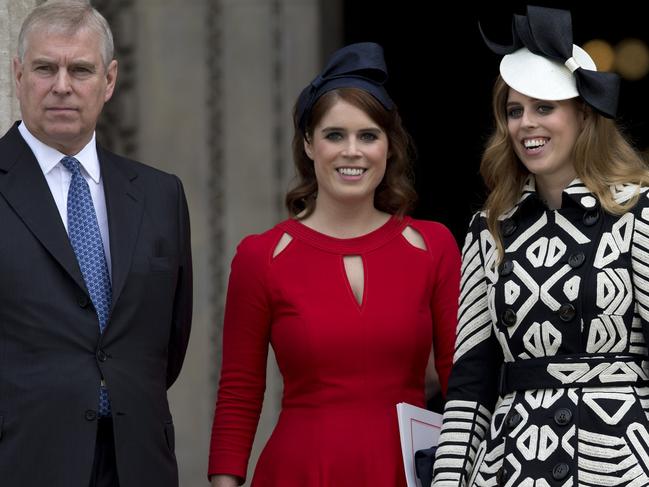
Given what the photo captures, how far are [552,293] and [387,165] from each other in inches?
42.0

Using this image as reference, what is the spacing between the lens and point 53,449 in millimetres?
4387

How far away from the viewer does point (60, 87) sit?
14.9 ft

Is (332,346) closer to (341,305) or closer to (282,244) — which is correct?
(341,305)

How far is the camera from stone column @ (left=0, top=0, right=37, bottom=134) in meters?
5.23

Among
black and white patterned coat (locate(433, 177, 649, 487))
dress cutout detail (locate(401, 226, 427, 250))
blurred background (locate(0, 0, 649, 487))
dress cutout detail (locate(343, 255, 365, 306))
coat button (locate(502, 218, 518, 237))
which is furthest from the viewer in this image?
blurred background (locate(0, 0, 649, 487))

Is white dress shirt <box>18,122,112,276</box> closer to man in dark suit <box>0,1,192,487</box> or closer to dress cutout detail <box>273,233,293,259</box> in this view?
man in dark suit <box>0,1,192,487</box>

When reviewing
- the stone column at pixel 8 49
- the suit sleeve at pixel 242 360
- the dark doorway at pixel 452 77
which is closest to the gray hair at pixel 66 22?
the stone column at pixel 8 49

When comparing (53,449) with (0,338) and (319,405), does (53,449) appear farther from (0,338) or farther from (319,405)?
(319,405)

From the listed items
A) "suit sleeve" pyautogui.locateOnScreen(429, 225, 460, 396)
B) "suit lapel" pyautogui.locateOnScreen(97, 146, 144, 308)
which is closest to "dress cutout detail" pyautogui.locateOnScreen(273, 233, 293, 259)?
"suit sleeve" pyautogui.locateOnScreen(429, 225, 460, 396)

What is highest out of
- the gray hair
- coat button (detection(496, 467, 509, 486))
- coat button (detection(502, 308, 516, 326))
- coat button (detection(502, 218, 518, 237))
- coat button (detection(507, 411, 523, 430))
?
Answer: the gray hair

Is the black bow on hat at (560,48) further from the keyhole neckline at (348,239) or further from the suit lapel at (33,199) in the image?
the suit lapel at (33,199)

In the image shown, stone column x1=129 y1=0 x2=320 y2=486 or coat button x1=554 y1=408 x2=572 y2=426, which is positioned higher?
stone column x1=129 y1=0 x2=320 y2=486

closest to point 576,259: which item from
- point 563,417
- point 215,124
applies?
point 563,417

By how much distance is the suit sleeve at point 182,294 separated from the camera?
4801mm
